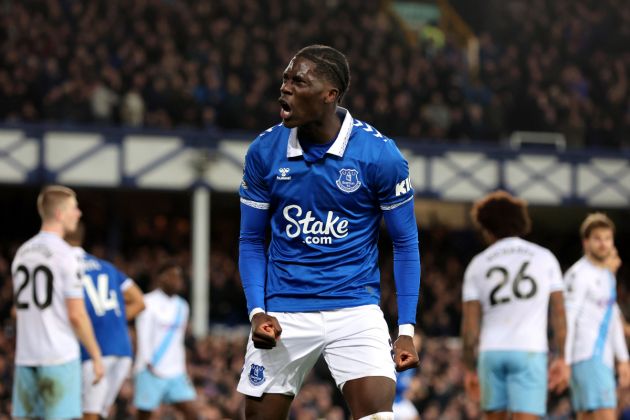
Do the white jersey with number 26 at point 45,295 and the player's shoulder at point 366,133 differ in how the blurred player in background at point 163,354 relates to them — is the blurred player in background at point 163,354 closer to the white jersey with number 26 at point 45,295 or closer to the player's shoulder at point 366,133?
the white jersey with number 26 at point 45,295

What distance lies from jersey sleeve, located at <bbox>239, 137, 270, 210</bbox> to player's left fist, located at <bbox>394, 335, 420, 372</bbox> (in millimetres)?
832

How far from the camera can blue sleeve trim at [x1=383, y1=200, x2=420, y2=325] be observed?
223 inches

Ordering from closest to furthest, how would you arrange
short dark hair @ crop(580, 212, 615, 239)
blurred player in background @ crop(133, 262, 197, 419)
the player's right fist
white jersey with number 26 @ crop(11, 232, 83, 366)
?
the player's right fist
white jersey with number 26 @ crop(11, 232, 83, 366)
short dark hair @ crop(580, 212, 615, 239)
blurred player in background @ crop(133, 262, 197, 419)

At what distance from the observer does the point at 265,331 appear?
5363 millimetres

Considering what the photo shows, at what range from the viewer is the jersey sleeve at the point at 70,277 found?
27.6 feet

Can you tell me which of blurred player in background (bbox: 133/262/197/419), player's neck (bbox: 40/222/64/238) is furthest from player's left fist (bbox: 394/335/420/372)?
blurred player in background (bbox: 133/262/197/419)

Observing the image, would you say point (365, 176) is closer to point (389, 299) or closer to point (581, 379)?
point (581, 379)

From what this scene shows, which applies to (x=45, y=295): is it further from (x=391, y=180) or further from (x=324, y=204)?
(x=391, y=180)

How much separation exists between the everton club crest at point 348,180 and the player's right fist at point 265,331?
2.08 ft

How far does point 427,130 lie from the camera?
23.2 m

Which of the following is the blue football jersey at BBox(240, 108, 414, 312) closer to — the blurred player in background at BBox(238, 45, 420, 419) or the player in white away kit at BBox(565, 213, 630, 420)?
the blurred player in background at BBox(238, 45, 420, 419)

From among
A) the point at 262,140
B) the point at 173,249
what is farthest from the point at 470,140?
the point at 262,140

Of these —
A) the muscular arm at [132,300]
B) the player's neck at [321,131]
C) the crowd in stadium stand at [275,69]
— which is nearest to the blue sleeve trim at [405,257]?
the player's neck at [321,131]

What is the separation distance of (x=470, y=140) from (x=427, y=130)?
0.91 metres
